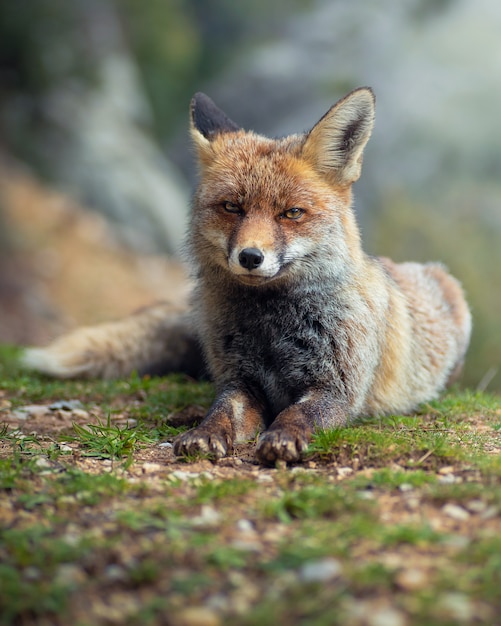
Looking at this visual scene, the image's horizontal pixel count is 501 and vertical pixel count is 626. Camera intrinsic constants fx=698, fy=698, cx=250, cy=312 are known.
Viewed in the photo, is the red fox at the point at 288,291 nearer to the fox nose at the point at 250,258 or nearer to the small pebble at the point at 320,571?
the fox nose at the point at 250,258

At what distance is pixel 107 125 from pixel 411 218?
749cm

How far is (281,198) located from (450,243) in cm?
933

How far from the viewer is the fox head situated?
13.6 ft

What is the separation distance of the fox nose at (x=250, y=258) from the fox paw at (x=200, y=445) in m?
0.98

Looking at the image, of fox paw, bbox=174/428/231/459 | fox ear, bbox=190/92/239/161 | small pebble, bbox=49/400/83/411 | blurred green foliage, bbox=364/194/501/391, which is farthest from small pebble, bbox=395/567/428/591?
blurred green foliage, bbox=364/194/501/391

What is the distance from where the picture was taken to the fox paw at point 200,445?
3.85m

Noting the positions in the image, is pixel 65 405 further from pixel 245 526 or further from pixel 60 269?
pixel 60 269

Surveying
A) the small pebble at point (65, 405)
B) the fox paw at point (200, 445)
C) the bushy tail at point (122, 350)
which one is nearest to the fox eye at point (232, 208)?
the fox paw at point (200, 445)

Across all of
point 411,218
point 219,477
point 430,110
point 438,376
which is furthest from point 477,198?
point 219,477

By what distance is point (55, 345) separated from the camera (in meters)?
6.53

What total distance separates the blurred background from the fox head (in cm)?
738

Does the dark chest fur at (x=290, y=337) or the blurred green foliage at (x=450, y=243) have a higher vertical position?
the blurred green foliage at (x=450, y=243)

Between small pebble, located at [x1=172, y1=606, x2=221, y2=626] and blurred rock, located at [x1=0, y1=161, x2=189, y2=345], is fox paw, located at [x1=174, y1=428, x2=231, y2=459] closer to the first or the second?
Result: small pebble, located at [x1=172, y1=606, x2=221, y2=626]

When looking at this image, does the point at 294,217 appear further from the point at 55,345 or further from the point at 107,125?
the point at 107,125
